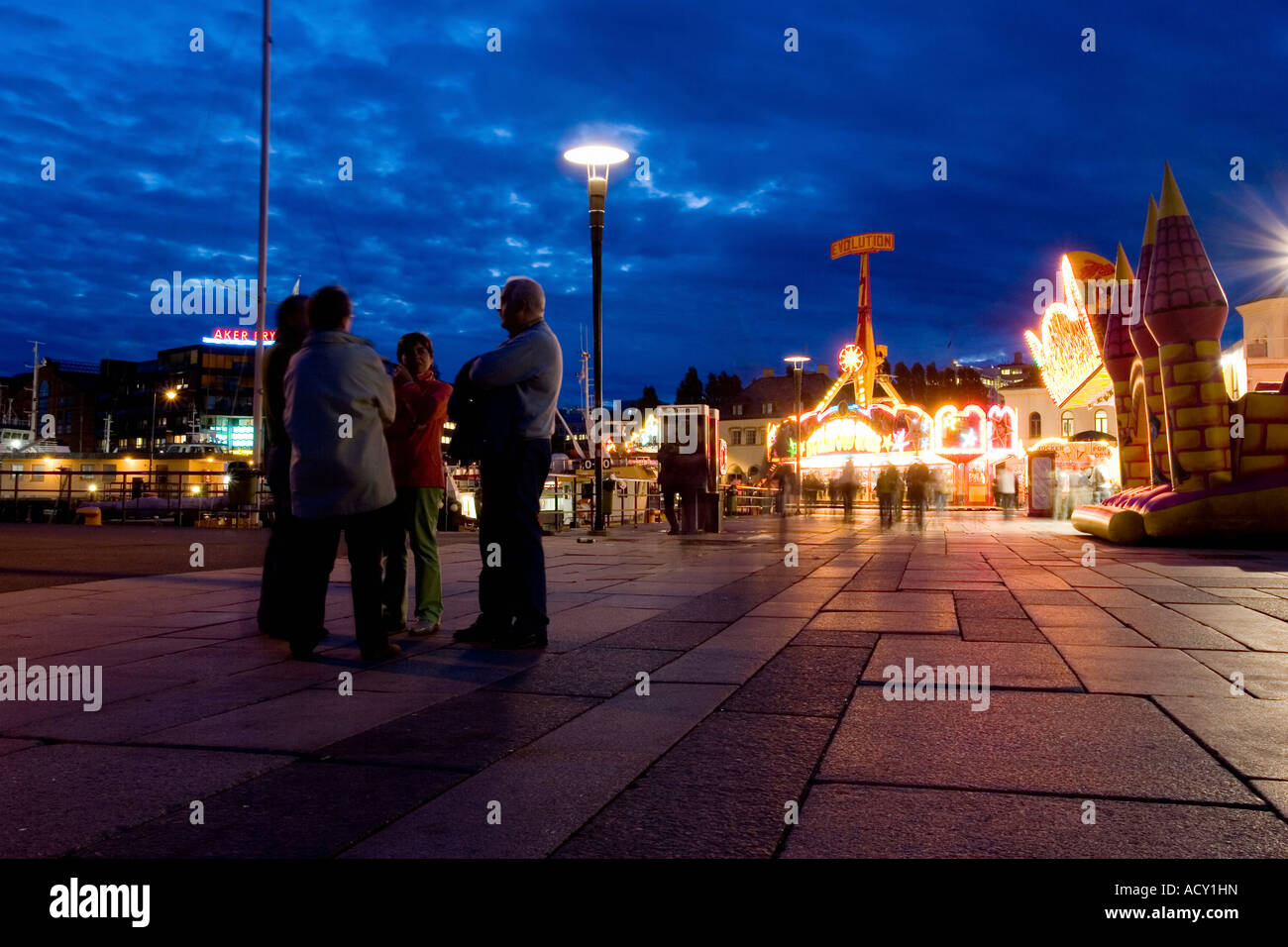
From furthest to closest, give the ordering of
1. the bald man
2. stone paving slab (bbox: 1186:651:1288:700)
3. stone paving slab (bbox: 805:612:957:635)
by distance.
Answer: stone paving slab (bbox: 805:612:957:635)
the bald man
stone paving slab (bbox: 1186:651:1288:700)

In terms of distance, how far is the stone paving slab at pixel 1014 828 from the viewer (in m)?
2.18

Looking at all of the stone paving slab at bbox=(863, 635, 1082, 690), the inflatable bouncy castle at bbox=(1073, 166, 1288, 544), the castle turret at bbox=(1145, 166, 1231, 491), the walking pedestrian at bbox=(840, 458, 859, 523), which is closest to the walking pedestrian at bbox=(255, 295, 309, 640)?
→ the stone paving slab at bbox=(863, 635, 1082, 690)

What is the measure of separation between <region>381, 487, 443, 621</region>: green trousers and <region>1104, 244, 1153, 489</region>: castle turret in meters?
13.6

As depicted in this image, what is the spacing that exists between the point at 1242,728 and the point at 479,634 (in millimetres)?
3306

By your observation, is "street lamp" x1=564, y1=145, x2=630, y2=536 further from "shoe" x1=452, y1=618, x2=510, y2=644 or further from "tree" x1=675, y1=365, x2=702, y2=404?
"tree" x1=675, y1=365, x2=702, y2=404

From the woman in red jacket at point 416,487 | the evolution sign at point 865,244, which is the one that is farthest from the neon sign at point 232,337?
the woman in red jacket at point 416,487

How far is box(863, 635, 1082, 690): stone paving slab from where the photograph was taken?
418 cm

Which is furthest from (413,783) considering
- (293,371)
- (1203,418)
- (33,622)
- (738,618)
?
(1203,418)

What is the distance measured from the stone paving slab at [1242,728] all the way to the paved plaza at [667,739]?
15 millimetres

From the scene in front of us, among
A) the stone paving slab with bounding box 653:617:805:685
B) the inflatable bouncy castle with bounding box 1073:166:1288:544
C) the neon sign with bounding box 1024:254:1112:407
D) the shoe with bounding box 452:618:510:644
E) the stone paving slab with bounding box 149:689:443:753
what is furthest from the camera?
the neon sign with bounding box 1024:254:1112:407

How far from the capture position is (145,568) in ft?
31.4

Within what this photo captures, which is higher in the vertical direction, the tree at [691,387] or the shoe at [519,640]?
A: the tree at [691,387]

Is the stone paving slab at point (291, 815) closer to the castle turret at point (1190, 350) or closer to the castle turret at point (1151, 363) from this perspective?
the castle turret at point (1190, 350)
